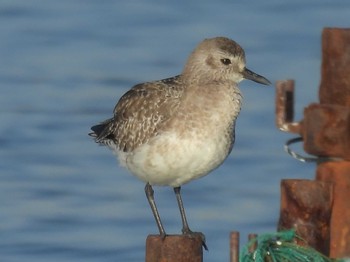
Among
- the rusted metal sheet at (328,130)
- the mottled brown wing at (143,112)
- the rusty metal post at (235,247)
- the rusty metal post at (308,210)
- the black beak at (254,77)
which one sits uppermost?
the black beak at (254,77)

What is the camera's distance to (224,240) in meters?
14.4

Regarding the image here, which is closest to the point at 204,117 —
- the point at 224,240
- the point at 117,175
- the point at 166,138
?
the point at 166,138

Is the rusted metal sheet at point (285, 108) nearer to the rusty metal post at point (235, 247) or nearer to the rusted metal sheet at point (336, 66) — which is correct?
the rusted metal sheet at point (336, 66)

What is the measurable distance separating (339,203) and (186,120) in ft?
5.90

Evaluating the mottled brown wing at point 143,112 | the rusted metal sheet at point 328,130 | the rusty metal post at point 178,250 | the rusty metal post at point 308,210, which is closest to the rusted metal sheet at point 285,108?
the rusted metal sheet at point 328,130

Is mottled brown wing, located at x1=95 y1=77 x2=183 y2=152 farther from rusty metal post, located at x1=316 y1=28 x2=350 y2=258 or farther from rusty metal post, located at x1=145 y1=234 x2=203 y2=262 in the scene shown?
rusty metal post, located at x1=316 y1=28 x2=350 y2=258

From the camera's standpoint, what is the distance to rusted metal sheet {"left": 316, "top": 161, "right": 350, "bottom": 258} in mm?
8836

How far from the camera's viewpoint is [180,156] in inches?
407

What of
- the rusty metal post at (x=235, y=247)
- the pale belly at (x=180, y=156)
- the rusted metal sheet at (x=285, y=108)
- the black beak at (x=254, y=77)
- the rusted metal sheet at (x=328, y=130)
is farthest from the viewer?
the black beak at (x=254, y=77)

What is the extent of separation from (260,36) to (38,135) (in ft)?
11.2

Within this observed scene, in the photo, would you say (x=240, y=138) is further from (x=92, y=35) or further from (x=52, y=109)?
(x=92, y=35)

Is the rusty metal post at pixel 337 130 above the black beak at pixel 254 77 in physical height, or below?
below

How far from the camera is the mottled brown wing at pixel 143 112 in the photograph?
10.6 m

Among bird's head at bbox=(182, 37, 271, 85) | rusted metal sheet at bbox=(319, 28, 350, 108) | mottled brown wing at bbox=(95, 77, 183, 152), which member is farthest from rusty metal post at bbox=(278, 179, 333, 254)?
bird's head at bbox=(182, 37, 271, 85)
